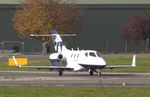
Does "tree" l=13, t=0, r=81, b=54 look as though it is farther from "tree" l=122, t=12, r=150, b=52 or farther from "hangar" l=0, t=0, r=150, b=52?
"tree" l=122, t=12, r=150, b=52

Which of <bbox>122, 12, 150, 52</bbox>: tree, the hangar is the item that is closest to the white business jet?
<bbox>122, 12, 150, 52</bbox>: tree

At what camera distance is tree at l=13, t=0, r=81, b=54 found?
94250 mm

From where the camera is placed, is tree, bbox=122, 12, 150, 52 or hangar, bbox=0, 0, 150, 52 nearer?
tree, bbox=122, 12, 150, 52

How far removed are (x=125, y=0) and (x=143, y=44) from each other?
837cm

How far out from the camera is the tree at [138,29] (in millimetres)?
94750

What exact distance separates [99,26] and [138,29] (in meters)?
9.62

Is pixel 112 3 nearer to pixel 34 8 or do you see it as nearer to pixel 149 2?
pixel 149 2

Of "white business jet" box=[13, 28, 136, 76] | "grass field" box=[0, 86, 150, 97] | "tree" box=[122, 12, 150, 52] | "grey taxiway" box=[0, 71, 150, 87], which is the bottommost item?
"grass field" box=[0, 86, 150, 97]

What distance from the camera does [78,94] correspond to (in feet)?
70.3

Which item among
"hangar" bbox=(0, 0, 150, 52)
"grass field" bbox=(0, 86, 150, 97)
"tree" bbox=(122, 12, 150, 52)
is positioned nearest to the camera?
"grass field" bbox=(0, 86, 150, 97)

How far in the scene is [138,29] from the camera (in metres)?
94.9

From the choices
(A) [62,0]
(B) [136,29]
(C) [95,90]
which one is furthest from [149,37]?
(C) [95,90]

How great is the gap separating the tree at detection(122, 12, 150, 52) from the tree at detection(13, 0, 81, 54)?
8807 mm

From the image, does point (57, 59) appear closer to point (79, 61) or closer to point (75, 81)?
point (79, 61)
